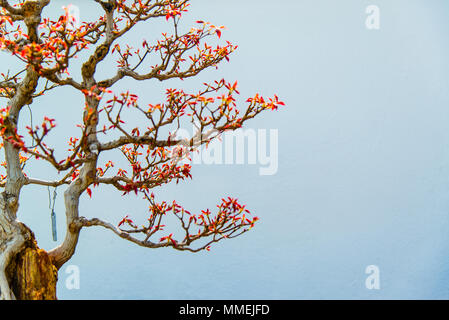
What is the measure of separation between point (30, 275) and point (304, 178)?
2142 mm

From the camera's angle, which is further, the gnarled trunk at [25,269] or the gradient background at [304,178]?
the gradient background at [304,178]

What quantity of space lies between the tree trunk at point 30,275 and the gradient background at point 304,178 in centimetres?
161

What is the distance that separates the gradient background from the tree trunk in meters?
1.61

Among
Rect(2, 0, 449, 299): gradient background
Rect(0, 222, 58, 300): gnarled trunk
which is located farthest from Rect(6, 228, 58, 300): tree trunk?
Rect(2, 0, 449, 299): gradient background

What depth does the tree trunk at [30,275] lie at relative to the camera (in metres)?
1.81

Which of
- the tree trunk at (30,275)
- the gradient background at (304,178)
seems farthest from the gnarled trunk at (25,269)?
the gradient background at (304,178)

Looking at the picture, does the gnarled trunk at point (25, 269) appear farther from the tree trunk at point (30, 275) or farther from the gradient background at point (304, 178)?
the gradient background at point (304, 178)

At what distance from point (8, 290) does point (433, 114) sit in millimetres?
3049

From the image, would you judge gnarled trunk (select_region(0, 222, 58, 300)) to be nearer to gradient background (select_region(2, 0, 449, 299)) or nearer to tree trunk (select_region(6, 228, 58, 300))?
tree trunk (select_region(6, 228, 58, 300))

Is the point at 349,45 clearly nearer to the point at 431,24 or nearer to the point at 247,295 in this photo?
the point at 431,24

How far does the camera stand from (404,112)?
11.7 ft

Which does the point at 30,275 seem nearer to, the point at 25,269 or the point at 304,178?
the point at 25,269

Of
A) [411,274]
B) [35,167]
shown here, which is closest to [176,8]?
[35,167]

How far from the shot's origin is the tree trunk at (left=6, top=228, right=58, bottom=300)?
5.93 feet
